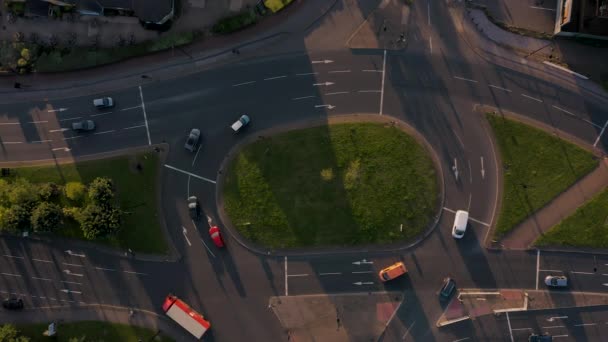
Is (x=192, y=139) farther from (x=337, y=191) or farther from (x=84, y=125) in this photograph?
(x=337, y=191)

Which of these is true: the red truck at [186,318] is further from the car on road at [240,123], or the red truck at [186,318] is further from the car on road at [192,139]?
the car on road at [240,123]

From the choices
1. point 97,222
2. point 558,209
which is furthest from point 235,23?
point 558,209

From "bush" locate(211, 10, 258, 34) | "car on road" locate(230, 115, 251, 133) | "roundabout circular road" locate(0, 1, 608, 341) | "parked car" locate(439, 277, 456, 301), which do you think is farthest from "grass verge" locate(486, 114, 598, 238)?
"bush" locate(211, 10, 258, 34)

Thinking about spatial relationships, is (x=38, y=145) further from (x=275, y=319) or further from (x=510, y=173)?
(x=510, y=173)

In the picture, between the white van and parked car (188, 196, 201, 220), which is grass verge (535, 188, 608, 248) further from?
parked car (188, 196, 201, 220)

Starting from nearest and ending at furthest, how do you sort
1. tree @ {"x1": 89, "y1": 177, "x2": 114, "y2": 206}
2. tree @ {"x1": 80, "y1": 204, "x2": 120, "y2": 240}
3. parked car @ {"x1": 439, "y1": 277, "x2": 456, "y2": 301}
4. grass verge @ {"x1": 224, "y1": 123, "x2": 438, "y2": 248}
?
tree @ {"x1": 80, "y1": 204, "x2": 120, "y2": 240}
tree @ {"x1": 89, "y1": 177, "x2": 114, "y2": 206}
parked car @ {"x1": 439, "y1": 277, "x2": 456, "y2": 301}
grass verge @ {"x1": 224, "y1": 123, "x2": 438, "y2": 248}

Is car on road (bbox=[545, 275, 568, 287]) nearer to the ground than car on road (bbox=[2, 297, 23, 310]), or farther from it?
nearer to the ground
